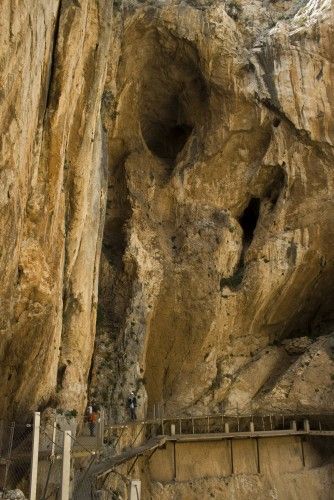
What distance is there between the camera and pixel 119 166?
937 inches

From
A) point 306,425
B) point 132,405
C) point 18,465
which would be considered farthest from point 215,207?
point 18,465

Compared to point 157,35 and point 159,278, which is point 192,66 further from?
point 159,278

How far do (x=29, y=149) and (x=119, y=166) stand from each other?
40.8 feet

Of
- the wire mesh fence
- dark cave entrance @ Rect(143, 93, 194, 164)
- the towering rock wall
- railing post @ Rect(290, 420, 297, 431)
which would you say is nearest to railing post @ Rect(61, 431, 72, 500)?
the wire mesh fence

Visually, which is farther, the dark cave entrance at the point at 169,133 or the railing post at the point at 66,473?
the dark cave entrance at the point at 169,133

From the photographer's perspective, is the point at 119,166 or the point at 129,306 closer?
the point at 129,306

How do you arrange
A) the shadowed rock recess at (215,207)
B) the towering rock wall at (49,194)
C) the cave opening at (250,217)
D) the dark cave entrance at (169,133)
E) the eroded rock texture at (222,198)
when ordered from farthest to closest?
the cave opening at (250,217) → the dark cave entrance at (169,133) → the eroded rock texture at (222,198) → the shadowed rock recess at (215,207) → the towering rock wall at (49,194)

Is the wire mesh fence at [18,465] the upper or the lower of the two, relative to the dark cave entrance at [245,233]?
lower

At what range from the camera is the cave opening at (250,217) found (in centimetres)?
2516

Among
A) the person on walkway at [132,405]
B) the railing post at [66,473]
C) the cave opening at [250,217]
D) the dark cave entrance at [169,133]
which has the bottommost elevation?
the railing post at [66,473]

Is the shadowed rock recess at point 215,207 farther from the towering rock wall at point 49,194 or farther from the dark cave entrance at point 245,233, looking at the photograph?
the towering rock wall at point 49,194

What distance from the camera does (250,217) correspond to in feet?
84.7

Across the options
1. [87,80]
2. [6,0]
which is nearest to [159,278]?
[87,80]

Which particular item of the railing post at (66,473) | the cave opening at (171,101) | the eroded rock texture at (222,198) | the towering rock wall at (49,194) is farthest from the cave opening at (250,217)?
the railing post at (66,473)
